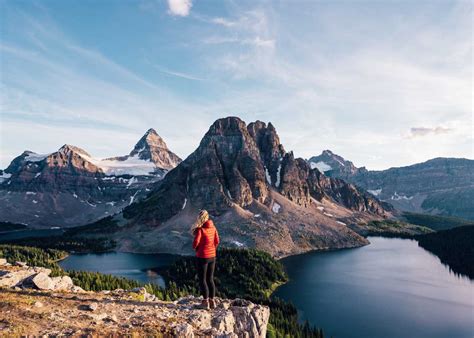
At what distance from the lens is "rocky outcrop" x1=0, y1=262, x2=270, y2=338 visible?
60.0 ft

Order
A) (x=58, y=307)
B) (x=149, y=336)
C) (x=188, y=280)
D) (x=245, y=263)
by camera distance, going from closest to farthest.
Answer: (x=149, y=336), (x=58, y=307), (x=188, y=280), (x=245, y=263)

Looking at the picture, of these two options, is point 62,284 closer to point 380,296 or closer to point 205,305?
point 205,305

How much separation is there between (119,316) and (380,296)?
351ft

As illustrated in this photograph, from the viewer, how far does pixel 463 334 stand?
266ft

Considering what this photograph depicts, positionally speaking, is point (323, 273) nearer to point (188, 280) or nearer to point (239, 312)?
point (188, 280)

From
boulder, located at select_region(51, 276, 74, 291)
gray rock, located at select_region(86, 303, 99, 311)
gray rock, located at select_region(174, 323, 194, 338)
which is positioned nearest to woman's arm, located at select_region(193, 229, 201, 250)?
gray rock, located at select_region(174, 323, 194, 338)

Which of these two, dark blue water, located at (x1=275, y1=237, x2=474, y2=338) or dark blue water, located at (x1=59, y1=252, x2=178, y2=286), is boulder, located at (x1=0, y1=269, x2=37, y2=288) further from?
dark blue water, located at (x1=59, y1=252, x2=178, y2=286)

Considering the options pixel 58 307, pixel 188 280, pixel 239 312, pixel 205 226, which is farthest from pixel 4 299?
pixel 188 280

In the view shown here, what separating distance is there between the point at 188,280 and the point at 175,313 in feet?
346

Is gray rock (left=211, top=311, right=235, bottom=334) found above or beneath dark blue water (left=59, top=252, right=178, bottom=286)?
above

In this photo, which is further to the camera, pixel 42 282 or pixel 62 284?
pixel 62 284

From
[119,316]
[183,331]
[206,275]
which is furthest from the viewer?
[206,275]

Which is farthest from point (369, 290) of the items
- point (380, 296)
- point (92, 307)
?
point (92, 307)

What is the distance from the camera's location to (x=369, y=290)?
116 meters
